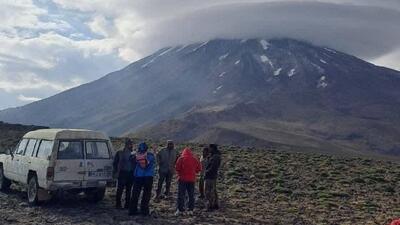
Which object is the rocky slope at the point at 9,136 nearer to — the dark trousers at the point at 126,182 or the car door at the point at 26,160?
the car door at the point at 26,160

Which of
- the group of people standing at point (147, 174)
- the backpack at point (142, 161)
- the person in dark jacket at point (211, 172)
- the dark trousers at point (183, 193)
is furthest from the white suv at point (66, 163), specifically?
the person in dark jacket at point (211, 172)

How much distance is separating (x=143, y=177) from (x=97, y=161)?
195 cm

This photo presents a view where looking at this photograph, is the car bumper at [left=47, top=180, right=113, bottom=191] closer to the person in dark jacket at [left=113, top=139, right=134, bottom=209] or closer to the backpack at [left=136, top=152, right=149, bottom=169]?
the person in dark jacket at [left=113, top=139, right=134, bottom=209]

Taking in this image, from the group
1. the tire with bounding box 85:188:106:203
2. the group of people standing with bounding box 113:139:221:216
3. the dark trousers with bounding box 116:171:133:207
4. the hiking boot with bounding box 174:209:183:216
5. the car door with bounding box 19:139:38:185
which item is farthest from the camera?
the tire with bounding box 85:188:106:203

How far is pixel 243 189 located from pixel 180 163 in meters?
6.36

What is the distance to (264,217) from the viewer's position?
1545 centimetres

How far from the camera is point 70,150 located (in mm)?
15711

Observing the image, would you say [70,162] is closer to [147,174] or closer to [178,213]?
[147,174]

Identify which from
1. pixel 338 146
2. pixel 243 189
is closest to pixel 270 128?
pixel 338 146

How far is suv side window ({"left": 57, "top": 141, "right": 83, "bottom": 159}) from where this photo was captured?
15524 mm

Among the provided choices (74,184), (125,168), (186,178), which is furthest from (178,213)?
(74,184)

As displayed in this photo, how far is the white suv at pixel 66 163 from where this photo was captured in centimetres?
1533

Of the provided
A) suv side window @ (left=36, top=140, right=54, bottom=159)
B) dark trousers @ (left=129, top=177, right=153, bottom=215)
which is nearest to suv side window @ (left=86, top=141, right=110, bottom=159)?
suv side window @ (left=36, top=140, right=54, bottom=159)

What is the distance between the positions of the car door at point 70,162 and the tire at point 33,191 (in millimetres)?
1106
